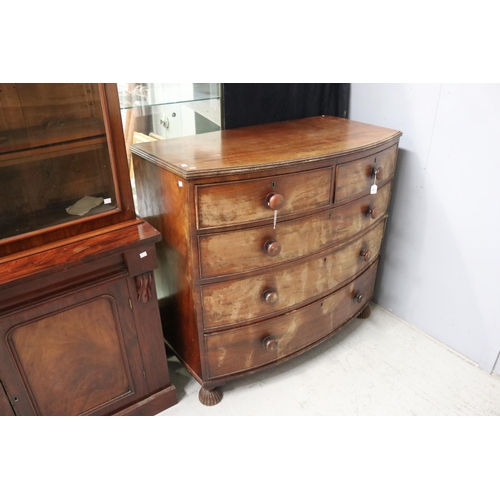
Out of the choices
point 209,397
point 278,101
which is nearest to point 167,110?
point 278,101

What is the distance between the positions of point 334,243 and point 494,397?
98 centimetres

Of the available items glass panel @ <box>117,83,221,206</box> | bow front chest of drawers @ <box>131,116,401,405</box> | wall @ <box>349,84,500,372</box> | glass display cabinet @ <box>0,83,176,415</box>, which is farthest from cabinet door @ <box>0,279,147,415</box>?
wall @ <box>349,84,500,372</box>

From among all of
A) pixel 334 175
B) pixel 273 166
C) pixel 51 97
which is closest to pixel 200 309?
pixel 273 166

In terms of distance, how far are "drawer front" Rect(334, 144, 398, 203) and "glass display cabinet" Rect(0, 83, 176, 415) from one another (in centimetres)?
70

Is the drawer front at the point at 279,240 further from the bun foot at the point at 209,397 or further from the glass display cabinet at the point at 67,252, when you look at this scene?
the bun foot at the point at 209,397

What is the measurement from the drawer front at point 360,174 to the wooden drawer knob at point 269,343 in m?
0.60

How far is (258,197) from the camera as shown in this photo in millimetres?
1376

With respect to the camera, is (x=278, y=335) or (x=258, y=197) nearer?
(x=258, y=197)

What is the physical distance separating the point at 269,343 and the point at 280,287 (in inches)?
9.1

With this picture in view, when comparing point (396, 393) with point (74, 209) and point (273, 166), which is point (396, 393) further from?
point (74, 209)

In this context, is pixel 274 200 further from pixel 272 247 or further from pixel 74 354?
pixel 74 354

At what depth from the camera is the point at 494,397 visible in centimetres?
181

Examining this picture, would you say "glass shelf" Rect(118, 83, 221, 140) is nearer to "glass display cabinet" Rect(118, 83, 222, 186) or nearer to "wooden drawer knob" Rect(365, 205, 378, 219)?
"glass display cabinet" Rect(118, 83, 222, 186)

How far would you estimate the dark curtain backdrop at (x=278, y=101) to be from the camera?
1839 mm
